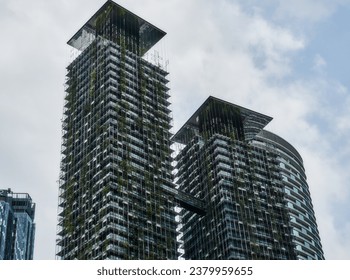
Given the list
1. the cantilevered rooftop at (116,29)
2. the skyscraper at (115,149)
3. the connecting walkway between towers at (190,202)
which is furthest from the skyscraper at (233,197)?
the cantilevered rooftop at (116,29)

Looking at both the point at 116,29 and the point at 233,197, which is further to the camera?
the point at 116,29

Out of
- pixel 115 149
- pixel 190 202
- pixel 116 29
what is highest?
pixel 116 29

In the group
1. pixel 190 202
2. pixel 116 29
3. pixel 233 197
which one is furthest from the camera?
pixel 116 29

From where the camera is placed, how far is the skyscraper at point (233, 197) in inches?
6678

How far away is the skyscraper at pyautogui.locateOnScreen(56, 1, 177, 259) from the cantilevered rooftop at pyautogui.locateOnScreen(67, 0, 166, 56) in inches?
10.9

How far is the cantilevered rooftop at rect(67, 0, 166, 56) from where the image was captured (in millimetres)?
179500

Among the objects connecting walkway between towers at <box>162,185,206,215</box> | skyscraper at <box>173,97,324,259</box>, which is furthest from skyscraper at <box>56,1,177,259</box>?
skyscraper at <box>173,97,324,259</box>

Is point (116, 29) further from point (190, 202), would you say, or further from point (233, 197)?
point (233, 197)

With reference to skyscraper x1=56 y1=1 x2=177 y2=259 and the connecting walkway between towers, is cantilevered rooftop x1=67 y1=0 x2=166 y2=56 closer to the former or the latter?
skyscraper x1=56 y1=1 x2=177 y2=259

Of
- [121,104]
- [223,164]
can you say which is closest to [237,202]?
[223,164]

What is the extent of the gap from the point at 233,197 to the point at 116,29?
55830 mm

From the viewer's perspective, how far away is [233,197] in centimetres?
17650

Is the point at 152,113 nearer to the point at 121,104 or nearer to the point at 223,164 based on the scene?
the point at 121,104

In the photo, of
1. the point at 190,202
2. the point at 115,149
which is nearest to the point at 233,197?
the point at 190,202
